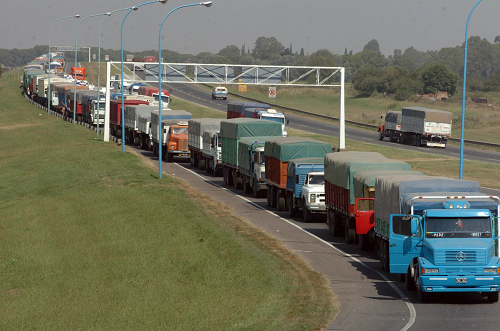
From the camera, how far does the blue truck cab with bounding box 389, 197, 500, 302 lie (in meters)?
16.5

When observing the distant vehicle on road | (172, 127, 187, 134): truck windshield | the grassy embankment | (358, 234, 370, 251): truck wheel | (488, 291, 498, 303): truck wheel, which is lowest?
the grassy embankment

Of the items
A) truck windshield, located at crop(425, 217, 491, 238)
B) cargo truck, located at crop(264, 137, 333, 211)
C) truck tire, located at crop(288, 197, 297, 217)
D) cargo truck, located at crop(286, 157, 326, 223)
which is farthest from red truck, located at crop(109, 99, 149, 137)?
truck windshield, located at crop(425, 217, 491, 238)

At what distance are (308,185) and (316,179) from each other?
1.50 ft

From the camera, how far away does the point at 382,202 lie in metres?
20.6

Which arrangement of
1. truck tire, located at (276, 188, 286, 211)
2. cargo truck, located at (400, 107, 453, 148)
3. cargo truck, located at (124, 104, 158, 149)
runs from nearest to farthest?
truck tire, located at (276, 188, 286, 211), cargo truck, located at (124, 104, 158, 149), cargo truck, located at (400, 107, 453, 148)

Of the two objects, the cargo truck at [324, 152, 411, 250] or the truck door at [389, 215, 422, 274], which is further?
the cargo truck at [324, 152, 411, 250]

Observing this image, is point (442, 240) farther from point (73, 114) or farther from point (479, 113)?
point (479, 113)

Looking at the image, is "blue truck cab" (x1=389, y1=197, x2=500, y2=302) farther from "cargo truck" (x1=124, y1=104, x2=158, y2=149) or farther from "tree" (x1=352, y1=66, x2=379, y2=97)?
"tree" (x1=352, y1=66, x2=379, y2=97)

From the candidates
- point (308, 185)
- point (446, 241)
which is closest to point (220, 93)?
point (308, 185)

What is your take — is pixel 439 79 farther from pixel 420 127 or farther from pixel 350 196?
pixel 350 196

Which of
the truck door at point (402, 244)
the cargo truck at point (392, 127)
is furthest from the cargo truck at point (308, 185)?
the cargo truck at point (392, 127)

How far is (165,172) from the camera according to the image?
154ft

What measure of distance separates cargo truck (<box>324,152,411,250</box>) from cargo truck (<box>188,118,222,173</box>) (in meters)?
18.3

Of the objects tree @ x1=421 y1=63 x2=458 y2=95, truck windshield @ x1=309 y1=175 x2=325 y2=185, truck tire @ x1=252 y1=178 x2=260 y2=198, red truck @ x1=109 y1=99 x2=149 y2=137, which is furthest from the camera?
tree @ x1=421 y1=63 x2=458 y2=95
